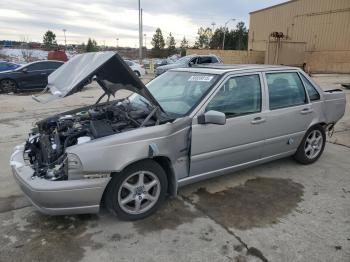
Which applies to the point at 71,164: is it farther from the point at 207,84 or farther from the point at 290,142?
the point at 290,142

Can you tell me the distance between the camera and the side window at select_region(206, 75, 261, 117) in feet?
13.8

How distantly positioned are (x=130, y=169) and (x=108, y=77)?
1.02 m

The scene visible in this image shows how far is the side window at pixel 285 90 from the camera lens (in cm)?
477

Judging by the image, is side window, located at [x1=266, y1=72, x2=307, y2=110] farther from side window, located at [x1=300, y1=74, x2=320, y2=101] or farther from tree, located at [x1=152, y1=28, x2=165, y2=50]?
tree, located at [x1=152, y1=28, x2=165, y2=50]

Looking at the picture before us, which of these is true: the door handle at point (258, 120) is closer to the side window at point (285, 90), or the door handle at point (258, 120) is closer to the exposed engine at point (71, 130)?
the side window at point (285, 90)

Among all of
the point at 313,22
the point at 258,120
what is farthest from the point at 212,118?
the point at 313,22

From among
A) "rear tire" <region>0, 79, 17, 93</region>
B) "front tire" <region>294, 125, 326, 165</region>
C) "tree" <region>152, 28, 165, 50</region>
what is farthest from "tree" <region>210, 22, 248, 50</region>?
"front tire" <region>294, 125, 326, 165</region>

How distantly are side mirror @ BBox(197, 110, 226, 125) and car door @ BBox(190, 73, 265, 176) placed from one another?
7 centimetres

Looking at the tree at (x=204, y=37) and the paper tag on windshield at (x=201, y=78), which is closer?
the paper tag on windshield at (x=201, y=78)

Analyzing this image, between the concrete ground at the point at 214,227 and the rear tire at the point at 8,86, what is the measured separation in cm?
1216

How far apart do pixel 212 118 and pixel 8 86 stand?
1451 centimetres

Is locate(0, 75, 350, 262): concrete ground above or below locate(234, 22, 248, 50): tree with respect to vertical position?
below

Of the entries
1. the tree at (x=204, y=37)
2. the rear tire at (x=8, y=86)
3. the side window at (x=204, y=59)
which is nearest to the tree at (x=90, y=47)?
the tree at (x=204, y=37)

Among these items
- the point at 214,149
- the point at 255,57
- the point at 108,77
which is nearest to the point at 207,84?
the point at 214,149
